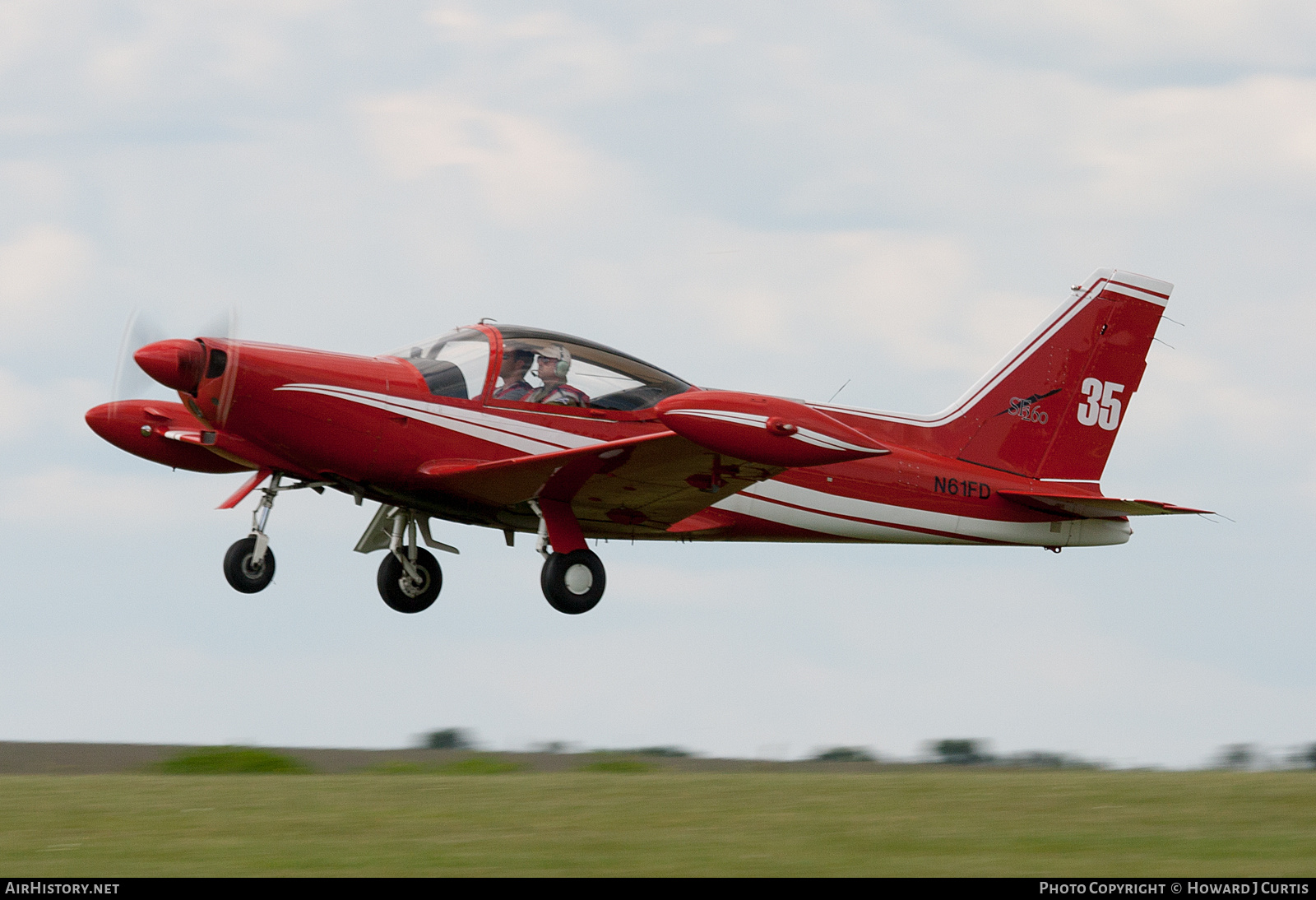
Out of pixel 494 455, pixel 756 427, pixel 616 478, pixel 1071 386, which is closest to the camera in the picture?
pixel 756 427

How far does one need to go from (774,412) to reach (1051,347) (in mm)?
6312

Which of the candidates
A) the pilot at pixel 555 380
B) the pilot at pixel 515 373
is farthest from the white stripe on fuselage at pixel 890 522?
the pilot at pixel 515 373

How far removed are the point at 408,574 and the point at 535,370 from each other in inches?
105

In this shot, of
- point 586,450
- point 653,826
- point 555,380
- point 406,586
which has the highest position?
point 555,380

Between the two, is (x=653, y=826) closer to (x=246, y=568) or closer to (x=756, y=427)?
(x=756, y=427)

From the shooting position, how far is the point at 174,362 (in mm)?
11484

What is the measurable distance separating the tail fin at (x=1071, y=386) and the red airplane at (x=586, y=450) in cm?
3

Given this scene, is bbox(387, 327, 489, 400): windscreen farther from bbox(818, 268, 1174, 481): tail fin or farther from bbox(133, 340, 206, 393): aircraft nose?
bbox(818, 268, 1174, 481): tail fin

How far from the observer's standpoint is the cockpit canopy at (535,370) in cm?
1250

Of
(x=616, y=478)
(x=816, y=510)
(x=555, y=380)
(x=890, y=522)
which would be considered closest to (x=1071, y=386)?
(x=890, y=522)
